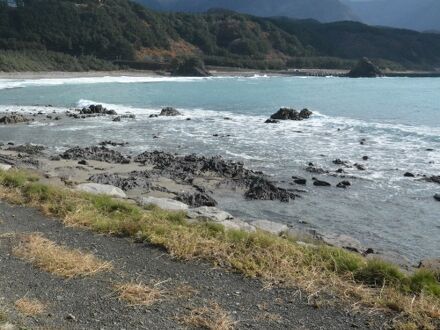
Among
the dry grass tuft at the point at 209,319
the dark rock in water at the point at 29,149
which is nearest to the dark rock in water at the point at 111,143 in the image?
the dark rock in water at the point at 29,149

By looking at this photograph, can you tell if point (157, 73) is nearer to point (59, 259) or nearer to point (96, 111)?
point (96, 111)

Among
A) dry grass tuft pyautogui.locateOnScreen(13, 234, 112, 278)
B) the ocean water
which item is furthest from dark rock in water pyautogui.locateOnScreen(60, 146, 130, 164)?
dry grass tuft pyautogui.locateOnScreen(13, 234, 112, 278)

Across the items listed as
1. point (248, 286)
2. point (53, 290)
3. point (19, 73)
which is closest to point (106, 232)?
point (53, 290)

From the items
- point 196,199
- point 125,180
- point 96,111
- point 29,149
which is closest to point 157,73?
point 96,111

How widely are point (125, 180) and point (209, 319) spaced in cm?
1083

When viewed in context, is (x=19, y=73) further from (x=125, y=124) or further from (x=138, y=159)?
(x=138, y=159)

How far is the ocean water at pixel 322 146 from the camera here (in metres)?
13.4

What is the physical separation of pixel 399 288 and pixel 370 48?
667 feet

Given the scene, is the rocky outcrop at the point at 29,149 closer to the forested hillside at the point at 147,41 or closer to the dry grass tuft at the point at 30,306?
the dry grass tuft at the point at 30,306

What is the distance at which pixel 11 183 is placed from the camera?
11.3 m

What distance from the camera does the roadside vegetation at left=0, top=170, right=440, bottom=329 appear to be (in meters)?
6.02

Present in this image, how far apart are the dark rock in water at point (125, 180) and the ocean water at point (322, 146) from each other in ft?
7.93

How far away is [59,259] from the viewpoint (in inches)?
265

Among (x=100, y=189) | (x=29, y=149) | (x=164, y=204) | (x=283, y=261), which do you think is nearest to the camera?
(x=283, y=261)
